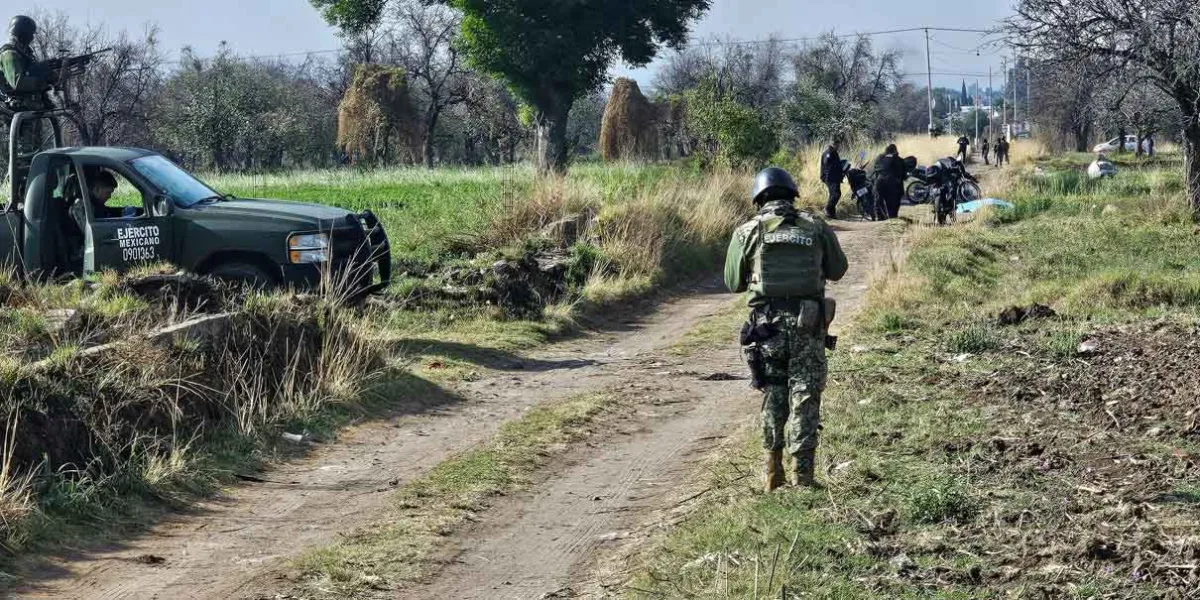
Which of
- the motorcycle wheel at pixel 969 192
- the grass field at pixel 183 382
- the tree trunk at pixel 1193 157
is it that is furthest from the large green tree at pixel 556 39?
the grass field at pixel 183 382

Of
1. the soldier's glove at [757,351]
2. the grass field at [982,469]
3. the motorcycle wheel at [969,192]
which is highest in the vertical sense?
the soldier's glove at [757,351]

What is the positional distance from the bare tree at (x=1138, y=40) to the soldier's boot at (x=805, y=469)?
49.7 ft

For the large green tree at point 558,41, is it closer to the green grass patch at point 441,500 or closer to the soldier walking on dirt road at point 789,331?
the green grass patch at point 441,500

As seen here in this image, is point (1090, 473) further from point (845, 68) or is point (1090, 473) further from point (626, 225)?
point (845, 68)

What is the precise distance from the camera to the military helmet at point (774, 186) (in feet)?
24.2

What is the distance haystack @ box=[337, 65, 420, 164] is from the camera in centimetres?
5259

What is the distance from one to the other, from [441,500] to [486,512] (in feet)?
1.13

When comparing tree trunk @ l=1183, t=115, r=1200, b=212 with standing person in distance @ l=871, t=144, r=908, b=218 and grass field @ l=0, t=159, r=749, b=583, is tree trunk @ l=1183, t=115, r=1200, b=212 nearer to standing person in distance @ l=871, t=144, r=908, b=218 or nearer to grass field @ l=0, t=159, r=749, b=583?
standing person in distance @ l=871, t=144, r=908, b=218

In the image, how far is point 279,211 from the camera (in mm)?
12500

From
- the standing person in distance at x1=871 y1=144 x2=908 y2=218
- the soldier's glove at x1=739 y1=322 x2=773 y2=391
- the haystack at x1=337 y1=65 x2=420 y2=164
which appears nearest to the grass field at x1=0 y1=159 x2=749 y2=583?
the soldier's glove at x1=739 y1=322 x2=773 y2=391

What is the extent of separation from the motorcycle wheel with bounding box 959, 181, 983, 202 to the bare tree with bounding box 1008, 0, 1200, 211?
3.47 metres

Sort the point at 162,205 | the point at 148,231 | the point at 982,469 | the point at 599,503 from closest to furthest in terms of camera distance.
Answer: the point at 982,469
the point at 599,503
the point at 148,231
the point at 162,205

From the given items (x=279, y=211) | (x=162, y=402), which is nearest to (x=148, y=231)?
(x=279, y=211)

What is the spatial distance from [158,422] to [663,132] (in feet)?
160
